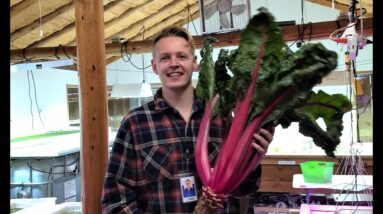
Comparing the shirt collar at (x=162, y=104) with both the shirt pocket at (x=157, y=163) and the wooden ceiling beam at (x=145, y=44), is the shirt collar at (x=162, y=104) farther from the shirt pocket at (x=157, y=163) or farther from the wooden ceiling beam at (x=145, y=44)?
the wooden ceiling beam at (x=145, y=44)

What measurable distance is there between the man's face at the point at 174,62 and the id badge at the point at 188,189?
1.16 feet

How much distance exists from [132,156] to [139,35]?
17.1 ft

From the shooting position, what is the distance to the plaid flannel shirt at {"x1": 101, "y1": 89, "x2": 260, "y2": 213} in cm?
127

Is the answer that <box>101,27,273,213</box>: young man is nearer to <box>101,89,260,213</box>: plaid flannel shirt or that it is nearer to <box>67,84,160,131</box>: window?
<box>101,89,260,213</box>: plaid flannel shirt

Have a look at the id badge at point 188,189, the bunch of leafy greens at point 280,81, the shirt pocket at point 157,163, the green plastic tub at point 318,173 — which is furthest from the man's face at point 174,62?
the green plastic tub at point 318,173

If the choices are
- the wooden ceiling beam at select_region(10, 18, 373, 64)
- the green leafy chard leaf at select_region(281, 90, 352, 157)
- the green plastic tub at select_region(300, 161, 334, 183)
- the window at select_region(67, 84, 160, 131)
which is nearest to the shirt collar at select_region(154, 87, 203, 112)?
the green leafy chard leaf at select_region(281, 90, 352, 157)

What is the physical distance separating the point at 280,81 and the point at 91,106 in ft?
4.20

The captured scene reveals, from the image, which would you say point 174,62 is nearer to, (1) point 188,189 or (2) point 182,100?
(2) point 182,100

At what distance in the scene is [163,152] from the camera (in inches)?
51.6

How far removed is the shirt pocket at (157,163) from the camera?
128 cm

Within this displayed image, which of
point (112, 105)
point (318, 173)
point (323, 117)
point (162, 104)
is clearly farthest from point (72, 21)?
point (323, 117)

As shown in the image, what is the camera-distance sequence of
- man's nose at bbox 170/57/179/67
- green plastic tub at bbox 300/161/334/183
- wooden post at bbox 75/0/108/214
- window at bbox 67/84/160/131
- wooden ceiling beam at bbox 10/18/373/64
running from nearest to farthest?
man's nose at bbox 170/57/179/67 → wooden post at bbox 75/0/108/214 → wooden ceiling beam at bbox 10/18/373/64 → green plastic tub at bbox 300/161/334/183 → window at bbox 67/84/160/131

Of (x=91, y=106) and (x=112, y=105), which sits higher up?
(x=112, y=105)
